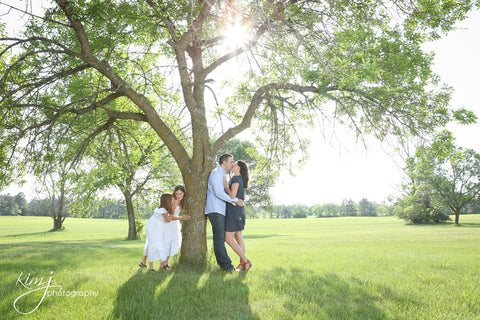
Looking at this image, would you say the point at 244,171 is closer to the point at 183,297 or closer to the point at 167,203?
the point at 167,203

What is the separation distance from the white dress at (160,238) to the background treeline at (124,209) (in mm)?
4077

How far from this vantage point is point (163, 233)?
6.48 metres

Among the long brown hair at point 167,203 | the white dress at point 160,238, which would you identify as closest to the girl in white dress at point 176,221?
the white dress at point 160,238

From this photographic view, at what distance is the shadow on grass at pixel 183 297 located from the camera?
3.46m

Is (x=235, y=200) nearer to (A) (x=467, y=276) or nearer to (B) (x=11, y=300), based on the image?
(B) (x=11, y=300)

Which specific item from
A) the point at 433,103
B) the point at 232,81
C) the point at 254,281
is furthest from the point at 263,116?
the point at 254,281

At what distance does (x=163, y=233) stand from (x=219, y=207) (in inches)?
60.8

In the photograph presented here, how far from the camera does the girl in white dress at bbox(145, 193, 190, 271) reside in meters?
6.27

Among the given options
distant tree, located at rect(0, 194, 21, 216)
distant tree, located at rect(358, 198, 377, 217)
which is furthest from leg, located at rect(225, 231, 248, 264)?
distant tree, located at rect(358, 198, 377, 217)

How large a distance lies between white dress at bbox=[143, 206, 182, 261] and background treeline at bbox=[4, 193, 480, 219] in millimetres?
4077

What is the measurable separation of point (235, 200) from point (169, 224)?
6.08ft

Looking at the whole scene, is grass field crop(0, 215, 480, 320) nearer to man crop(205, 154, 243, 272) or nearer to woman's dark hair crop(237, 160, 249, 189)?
man crop(205, 154, 243, 272)

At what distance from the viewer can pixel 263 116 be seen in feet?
30.3

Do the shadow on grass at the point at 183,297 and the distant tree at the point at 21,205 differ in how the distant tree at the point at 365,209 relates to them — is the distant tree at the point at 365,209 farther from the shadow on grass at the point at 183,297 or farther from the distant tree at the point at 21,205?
the shadow on grass at the point at 183,297
